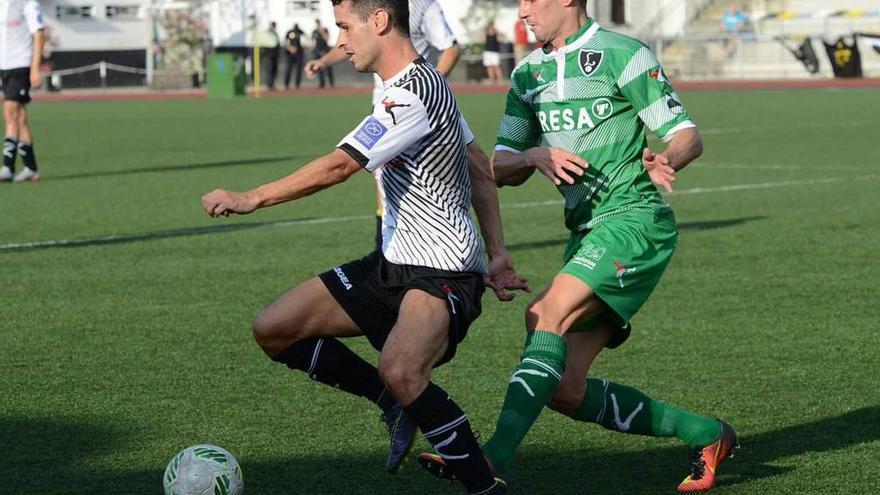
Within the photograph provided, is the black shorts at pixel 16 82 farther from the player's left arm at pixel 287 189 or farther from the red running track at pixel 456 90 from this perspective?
the red running track at pixel 456 90

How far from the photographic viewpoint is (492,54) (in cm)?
5003

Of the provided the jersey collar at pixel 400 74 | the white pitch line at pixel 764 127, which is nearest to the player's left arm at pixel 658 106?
the jersey collar at pixel 400 74

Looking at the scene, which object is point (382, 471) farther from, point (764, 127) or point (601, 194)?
point (764, 127)

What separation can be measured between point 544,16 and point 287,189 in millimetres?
1263

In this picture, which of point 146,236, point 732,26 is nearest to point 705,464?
point 146,236

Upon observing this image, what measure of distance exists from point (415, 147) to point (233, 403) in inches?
79.8

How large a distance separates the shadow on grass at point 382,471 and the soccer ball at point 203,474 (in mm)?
214

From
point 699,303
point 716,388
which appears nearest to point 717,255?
point 699,303

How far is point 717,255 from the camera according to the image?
445 inches

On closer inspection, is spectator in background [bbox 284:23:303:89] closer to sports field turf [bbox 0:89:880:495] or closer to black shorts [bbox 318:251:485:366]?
sports field turf [bbox 0:89:880:495]

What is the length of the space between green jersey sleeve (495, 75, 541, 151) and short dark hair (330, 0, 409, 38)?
640 millimetres

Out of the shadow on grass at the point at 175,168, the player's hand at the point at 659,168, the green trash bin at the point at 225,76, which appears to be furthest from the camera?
the green trash bin at the point at 225,76

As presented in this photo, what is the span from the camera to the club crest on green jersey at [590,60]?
5.62 m

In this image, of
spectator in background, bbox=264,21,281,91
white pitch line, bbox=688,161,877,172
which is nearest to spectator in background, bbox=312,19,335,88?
spectator in background, bbox=264,21,281,91
